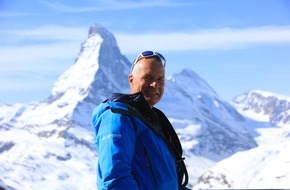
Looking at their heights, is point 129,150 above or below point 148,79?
below

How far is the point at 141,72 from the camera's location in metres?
6.29

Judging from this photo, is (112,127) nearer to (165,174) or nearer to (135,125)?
(135,125)

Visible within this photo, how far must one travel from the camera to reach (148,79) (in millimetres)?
6281

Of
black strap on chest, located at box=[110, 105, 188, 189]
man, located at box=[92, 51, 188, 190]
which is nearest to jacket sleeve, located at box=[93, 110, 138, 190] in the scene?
man, located at box=[92, 51, 188, 190]

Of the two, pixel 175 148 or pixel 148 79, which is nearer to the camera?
pixel 148 79

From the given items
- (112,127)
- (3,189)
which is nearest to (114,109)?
(112,127)

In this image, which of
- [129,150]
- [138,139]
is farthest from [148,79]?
[129,150]

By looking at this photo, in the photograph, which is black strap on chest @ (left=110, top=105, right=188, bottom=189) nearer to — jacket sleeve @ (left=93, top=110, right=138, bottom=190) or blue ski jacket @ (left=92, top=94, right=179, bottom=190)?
blue ski jacket @ (left=92, top=94, right=179, bottom=190)

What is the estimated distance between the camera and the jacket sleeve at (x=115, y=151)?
5488 millimetres

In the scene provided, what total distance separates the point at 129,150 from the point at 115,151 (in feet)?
0.45

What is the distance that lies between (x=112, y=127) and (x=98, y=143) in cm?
29

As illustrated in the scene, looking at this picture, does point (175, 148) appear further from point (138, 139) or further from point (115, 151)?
point (115, 151)

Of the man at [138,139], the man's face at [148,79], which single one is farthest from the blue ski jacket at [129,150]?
the man's face at [148,79]

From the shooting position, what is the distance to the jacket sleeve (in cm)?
549
